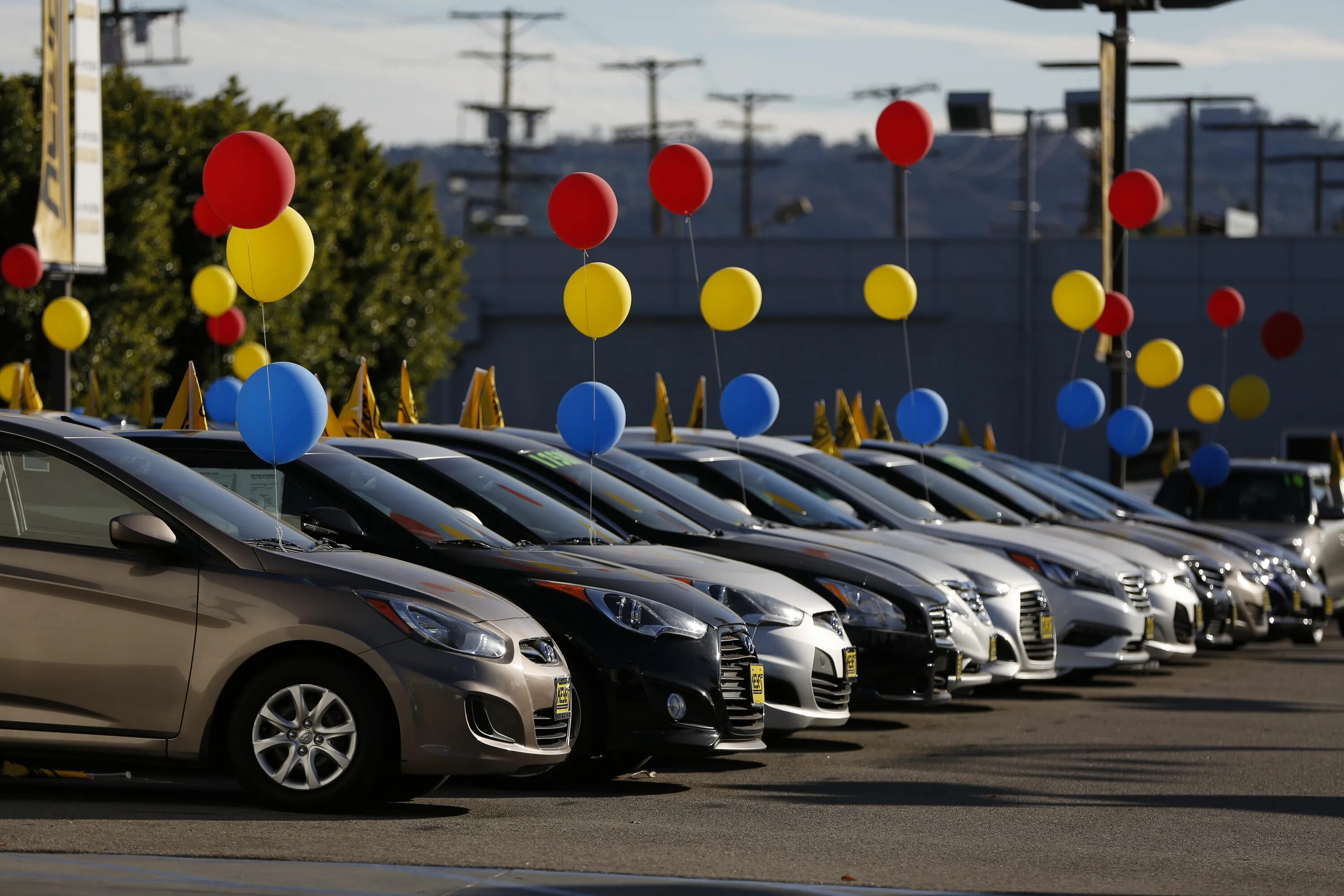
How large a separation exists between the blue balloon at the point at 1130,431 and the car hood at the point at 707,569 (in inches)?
434

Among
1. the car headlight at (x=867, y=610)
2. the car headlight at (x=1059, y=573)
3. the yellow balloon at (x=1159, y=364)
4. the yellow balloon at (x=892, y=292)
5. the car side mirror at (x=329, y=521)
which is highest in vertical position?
the yellow balloon at (x=892, y=292)

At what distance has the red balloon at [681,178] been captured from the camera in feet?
44.4

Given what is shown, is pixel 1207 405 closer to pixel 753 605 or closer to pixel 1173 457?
pixel 1173 457

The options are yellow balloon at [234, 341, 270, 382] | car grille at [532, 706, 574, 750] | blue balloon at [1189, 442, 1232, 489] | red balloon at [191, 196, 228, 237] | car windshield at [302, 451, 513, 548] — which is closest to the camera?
car grille at [532, 706, 574, 750]

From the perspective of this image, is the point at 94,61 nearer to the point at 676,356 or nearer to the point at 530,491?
the point at 530,491

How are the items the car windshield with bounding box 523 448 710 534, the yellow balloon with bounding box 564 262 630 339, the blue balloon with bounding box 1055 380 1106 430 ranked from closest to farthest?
the car windshield with bounding box 523 448 710 534 → the yellow balloon with bounding box 564 262 630 339 → the blue balloon with bounding box 1055 380 1106 430

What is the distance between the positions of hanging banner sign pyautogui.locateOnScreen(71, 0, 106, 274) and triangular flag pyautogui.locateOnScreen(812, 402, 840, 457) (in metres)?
6.31

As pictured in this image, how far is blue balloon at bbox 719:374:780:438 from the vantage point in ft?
43.0

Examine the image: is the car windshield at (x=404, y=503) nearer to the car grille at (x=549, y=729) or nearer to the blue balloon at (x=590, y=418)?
the car grille at (x=549, y=729)

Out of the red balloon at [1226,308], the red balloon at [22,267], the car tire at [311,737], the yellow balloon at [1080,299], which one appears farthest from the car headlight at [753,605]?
the red balloon at [1226,308]

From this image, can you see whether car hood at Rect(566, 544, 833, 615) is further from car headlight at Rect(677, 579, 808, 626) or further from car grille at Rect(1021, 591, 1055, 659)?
car grille at Rect(1021, 591, 1055, 659)

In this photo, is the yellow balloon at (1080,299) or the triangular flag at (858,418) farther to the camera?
the yellow balloon at (1080,299)

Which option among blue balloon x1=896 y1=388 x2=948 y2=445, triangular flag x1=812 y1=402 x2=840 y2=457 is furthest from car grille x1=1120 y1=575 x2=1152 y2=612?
blue balloon x1=896 y1=388 x2=948 y2=445

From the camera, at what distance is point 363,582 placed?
24.3 feet
